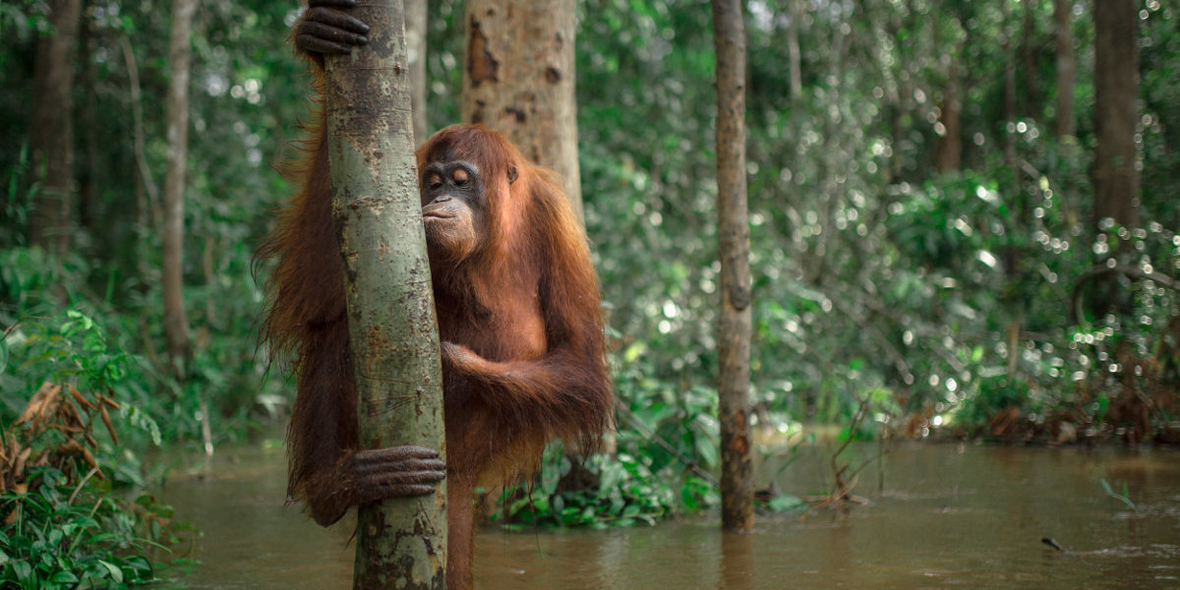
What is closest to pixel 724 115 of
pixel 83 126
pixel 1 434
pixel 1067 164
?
pixel 1 434

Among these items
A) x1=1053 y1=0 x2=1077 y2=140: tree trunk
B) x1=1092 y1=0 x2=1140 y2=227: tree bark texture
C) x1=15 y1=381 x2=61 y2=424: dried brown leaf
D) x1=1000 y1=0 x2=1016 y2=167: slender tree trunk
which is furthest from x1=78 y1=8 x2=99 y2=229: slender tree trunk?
x1=1000 y1=0 x2=1016 y2=167: slender tree trunk

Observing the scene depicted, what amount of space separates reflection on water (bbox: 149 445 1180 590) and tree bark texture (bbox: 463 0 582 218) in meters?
1.42

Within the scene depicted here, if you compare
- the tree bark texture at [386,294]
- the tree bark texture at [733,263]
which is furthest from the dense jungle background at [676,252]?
the tree bark texture at [386,294]

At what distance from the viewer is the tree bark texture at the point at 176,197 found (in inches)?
233

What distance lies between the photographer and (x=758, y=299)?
6.25m

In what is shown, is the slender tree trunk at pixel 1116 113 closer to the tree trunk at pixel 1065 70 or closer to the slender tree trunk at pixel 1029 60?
the tree trunk at pixel 1065 70

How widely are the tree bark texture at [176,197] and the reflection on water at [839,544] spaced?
1591mm

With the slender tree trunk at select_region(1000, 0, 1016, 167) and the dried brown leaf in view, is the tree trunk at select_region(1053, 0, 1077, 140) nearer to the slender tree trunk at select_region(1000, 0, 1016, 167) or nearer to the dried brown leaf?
the slender tree trunk at select_region(1000, 0, 1016, 167)

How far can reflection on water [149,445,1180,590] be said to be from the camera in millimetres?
2754

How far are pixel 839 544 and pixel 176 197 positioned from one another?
181 inches

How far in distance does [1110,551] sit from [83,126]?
919 cm

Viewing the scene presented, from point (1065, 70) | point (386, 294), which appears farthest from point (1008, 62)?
point (386, 294)

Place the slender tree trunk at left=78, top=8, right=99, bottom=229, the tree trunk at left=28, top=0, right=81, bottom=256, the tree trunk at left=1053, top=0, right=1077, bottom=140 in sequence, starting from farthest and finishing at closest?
the tree trunk at left=1053, top=0, right=1077, bottom=140
the slender tree trunk at left=78, top=8, right=99, bottom=229
the tree trunk at left=28, top=0, right=81, bottom=256

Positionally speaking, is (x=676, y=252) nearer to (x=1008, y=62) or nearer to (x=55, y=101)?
(x=55, y=101)
